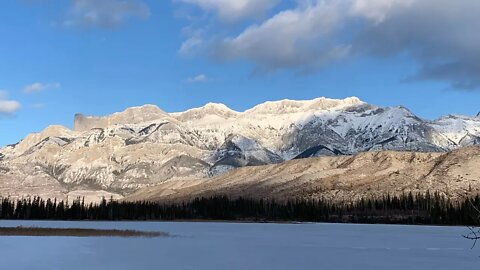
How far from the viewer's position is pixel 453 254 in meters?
59.1

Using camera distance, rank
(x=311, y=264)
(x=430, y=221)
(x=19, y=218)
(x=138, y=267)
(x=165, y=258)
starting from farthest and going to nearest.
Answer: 1. (x=19, y=218)
2. (x=430, y=221)
3. (x=165, y=258)
4. (x=311, y=264)
5. (x=138, y=267)

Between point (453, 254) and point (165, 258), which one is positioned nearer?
point (165, 258)

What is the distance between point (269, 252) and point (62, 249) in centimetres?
2058

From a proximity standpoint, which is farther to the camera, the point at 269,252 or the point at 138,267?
the point at 269,252

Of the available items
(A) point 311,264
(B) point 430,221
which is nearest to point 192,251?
(A) point 311,264

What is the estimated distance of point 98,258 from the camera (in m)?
48.2

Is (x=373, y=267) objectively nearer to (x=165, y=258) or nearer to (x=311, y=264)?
(x=311, y=264)

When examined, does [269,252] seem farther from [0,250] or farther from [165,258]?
[0,250]

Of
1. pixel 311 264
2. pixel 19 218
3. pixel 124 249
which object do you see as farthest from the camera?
pixel 19 218

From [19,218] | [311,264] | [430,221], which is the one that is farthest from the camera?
[19,218]

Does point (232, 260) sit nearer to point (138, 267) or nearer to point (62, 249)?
A: point (138, 267)

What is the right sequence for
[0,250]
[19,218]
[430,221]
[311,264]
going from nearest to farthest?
[311,264] < [0,250] < [430,221] < [19,218]

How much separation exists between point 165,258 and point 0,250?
54.7 ft

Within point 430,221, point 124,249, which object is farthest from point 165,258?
point 430,221
